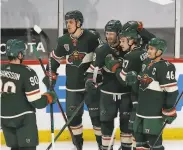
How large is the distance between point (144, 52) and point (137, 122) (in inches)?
20.1

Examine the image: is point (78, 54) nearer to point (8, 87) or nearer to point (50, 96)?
point (50, 96)

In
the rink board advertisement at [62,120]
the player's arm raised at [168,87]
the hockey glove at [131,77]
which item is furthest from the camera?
the rink board advertisement at [62,120]

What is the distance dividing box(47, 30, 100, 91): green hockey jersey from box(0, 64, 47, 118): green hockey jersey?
900 millimetres

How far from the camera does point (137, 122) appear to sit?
3.89 m

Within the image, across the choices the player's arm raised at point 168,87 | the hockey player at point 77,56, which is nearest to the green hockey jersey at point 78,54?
the hockey player at point 77,56

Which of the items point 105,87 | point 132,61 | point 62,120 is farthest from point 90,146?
point 132,61

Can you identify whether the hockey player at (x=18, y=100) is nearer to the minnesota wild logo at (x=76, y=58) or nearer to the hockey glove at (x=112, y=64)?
the hockey glove at (x=112, y=64)

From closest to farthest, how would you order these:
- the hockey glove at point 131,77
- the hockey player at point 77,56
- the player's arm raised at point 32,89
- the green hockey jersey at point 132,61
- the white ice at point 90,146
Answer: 1. the player's arm raised at point 32,89
2. the hockey glove at point 131,77
3. the green hockey jersey at point 132,61
4. the hockey player at point 77,56
5. the white ice at point 90,146

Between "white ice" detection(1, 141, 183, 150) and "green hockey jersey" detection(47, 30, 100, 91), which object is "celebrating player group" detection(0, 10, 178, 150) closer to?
"green hockey jersey" detection(47, 30, 100, 91)

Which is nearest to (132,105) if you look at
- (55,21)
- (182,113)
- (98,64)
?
(98,64)

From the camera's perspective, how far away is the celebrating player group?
361 cm

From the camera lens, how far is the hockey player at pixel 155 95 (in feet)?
12.3

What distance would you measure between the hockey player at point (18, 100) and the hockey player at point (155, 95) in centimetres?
68

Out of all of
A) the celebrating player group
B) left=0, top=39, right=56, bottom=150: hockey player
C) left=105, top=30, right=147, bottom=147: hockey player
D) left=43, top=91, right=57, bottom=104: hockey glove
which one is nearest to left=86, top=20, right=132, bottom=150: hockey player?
the celebrating player group
